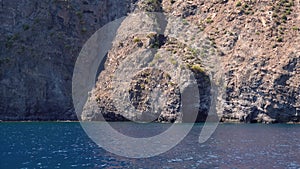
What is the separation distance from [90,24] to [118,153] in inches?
3274

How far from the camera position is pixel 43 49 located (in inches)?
4749

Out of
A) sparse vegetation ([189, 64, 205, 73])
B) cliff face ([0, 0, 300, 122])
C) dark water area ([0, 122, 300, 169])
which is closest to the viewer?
dark water area ([0, 122, 300, 169])

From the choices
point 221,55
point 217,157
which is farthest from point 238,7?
point 217,157

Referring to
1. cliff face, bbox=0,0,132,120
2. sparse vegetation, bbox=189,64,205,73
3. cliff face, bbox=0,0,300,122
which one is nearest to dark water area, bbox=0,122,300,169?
cliff face, bbox=0,0,300,122

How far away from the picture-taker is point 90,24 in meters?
129

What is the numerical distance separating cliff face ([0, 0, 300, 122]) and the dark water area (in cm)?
2944

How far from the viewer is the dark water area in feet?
142

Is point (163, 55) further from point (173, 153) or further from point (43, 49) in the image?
point (173, 153)

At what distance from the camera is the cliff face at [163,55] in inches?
3915

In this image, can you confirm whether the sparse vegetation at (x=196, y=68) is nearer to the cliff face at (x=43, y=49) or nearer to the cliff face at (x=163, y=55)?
the cliff face at (x=163, y=55)

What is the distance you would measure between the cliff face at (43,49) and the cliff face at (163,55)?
0.84ft

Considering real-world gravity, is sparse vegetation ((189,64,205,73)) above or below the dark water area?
above

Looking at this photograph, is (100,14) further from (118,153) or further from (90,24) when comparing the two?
(118,153)

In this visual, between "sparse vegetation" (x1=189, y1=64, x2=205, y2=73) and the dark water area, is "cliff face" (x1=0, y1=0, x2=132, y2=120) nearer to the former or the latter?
"sparse vegetation" (x1=189, y1=64, x2=205, y2=73)
